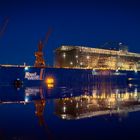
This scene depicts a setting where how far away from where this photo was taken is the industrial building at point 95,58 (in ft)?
395

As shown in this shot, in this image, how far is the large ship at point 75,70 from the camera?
59750 millimetres

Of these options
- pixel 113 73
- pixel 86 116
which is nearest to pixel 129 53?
pixel 113 73

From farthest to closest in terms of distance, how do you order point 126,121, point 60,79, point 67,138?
1. point 60,79
2. point 126,121
3. point 67,138

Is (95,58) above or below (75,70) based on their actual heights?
above

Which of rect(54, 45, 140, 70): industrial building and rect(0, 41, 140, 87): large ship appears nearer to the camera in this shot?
rect(0, 41, 140, 87): large ship

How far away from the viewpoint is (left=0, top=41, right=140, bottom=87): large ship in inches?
2352

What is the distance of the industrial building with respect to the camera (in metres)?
120

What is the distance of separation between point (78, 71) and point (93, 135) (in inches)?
2263

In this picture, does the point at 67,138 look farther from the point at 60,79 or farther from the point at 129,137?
the point at 60,79

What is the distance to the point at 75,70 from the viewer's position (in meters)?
67.4

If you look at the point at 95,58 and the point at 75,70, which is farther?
the point at 95,58

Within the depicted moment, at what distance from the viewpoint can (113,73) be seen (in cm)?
7694

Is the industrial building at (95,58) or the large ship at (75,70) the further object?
the industrial building at (95,58)

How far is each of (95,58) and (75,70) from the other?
60.3 m
